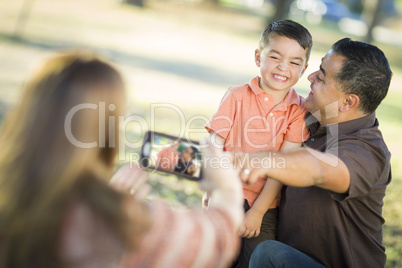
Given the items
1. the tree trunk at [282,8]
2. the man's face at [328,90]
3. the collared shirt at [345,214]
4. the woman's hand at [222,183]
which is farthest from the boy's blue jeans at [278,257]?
the tree trunk at [282,8]

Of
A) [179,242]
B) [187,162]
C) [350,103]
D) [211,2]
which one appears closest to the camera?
[179,242]

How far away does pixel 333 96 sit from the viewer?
2.95 meters

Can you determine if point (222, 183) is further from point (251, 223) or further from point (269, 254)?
point (251, 223)

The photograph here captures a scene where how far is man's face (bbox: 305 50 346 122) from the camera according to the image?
294cm

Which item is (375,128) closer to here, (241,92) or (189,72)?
(241,92)

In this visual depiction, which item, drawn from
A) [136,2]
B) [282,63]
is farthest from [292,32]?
[136,2]

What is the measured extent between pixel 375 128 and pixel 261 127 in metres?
0.69

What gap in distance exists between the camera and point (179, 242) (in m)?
1.73

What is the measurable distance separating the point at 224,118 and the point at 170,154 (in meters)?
0.65

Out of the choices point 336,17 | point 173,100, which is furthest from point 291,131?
point 336,17

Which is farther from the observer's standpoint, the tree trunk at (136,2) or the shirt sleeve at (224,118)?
the tree trunk at (136,2)

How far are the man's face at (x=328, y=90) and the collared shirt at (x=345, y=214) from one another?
101 millimetres

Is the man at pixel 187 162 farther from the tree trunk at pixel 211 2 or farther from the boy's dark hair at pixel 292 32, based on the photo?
the tree trunk at pixel 211 2

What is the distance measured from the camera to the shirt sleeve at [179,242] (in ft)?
5.67
